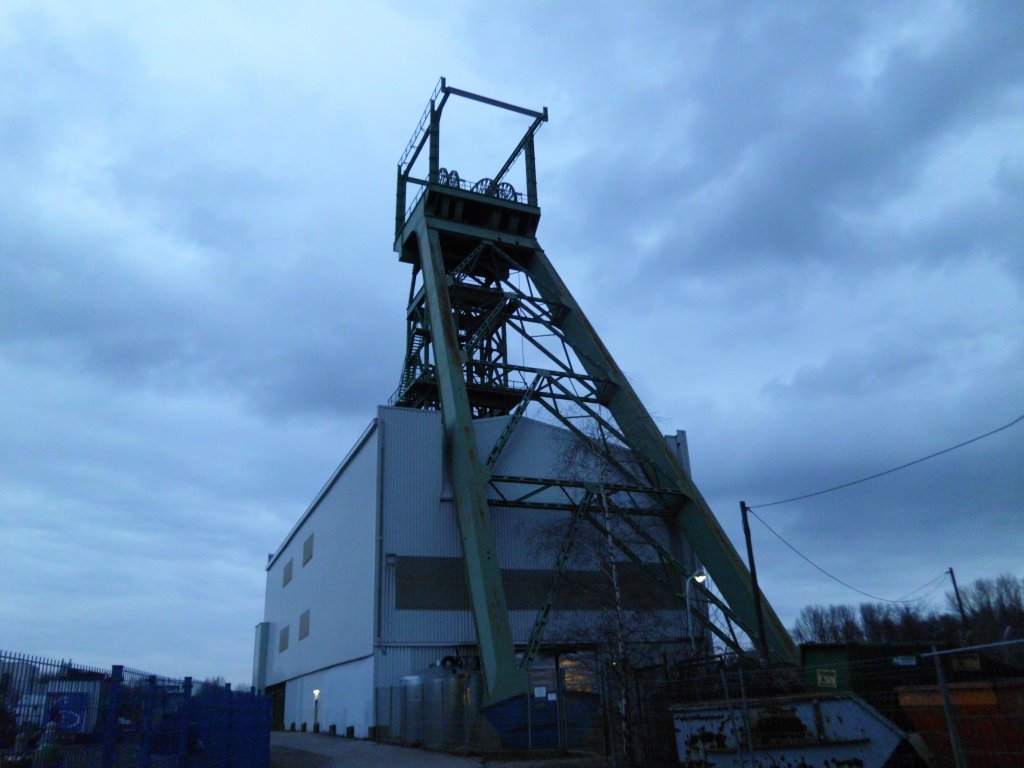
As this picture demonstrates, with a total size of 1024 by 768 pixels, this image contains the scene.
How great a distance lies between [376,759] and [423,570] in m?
7.04

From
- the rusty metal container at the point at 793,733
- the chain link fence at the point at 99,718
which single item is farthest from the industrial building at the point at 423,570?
→ the chain link fence at the point at 99,718

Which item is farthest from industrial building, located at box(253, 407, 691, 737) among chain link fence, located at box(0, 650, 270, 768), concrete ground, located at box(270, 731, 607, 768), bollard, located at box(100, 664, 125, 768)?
bollard, located at box(100, 664, 125, 768)

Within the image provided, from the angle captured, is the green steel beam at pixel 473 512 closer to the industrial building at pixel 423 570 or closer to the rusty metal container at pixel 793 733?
the industrial building at pixel 423 570

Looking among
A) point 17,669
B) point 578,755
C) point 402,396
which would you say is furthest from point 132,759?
point 402,396

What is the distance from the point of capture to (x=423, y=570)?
25.2 metres

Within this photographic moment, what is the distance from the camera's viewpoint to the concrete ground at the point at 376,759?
16.7 metres

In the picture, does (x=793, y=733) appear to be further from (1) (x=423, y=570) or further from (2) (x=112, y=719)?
(1) (x=423, y=570)

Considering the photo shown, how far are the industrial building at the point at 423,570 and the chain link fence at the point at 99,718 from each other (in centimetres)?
1354

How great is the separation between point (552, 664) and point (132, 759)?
19230mm

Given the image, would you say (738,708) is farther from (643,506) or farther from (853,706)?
(643,506)

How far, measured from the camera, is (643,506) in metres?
27.9

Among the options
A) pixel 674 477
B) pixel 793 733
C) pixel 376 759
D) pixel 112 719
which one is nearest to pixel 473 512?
pixel 376 759

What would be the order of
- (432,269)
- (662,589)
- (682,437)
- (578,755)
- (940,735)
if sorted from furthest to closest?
(682,437)
(432,269)
(662,589)
(578,755)
(940,735)

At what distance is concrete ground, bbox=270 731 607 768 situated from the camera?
16.7 meters
